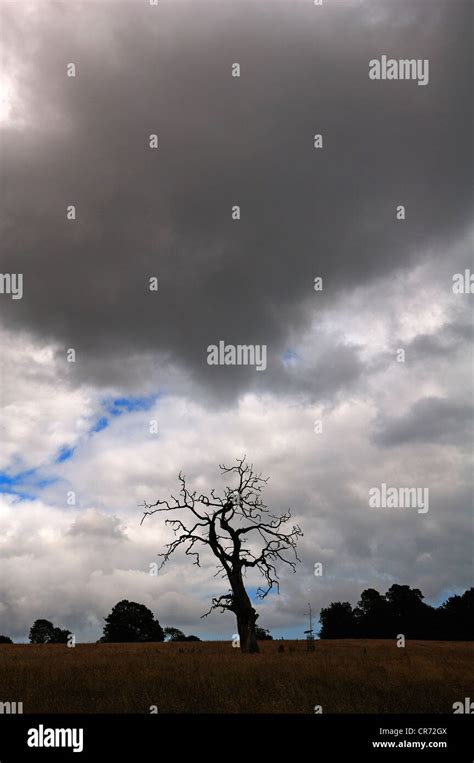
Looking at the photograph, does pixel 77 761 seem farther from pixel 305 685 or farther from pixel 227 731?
pixel 305 685

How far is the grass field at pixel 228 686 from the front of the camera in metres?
15.5

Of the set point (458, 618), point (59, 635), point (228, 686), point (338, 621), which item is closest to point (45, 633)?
point (59, 635)

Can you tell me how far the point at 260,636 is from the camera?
211 ft

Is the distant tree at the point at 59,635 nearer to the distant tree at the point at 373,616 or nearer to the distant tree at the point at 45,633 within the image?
the distant tree at the point at 45,633

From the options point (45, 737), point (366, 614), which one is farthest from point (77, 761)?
point (366, 614)

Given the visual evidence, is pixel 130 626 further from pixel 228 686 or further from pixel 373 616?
pixel 228 686

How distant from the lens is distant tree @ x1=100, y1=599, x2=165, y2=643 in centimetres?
7438

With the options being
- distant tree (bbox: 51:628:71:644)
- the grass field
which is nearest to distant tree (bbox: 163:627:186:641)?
distant tree (bbox: 51:628:71:644)

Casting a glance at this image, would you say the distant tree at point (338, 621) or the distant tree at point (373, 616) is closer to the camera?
the distant tree at point (373, 616)

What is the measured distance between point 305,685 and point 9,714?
8.39m

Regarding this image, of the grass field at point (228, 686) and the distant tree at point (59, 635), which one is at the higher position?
the grass field at point (228, 686)

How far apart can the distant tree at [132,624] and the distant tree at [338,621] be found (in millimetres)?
28666

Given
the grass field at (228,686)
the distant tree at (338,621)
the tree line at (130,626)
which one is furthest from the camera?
the distant tree at (338,621)

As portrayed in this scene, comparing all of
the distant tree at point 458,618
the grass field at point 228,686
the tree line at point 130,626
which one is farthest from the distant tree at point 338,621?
the grass field at point 228,686
